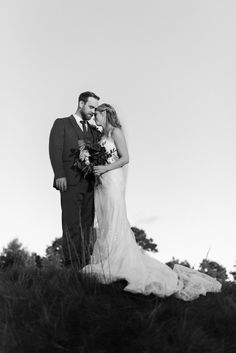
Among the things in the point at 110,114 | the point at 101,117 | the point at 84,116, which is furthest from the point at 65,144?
the point at 110,114

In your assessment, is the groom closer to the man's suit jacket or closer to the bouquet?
the man's suit jacket

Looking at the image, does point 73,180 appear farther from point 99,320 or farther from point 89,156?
point 99,320

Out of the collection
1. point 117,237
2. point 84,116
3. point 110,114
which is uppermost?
point 84,116

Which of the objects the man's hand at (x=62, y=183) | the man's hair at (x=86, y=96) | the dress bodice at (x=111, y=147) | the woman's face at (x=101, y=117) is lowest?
the man's hand at (x=62, y=183)

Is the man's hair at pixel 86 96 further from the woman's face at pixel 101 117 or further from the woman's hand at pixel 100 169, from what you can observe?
the woman's hand at pixel 100 169

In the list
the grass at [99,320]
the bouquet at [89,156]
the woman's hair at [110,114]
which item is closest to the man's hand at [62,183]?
the bouquet at [89,156]

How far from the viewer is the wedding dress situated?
8633mm

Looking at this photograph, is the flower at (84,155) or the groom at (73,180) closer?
the flower at (84,155)

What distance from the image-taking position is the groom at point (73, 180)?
9.92 metres

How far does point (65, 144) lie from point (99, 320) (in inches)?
157

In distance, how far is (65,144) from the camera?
10.2 m

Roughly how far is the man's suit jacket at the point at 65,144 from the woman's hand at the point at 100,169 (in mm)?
831

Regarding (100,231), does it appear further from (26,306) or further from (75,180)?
(26,306)

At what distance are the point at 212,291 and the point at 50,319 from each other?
11.9ft
